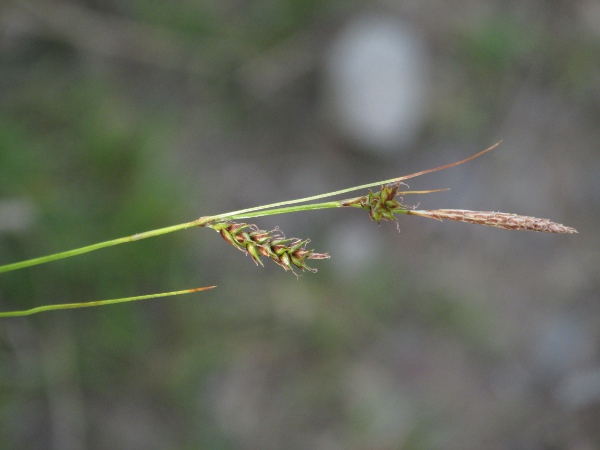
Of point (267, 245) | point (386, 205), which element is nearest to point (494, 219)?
point (386, 205)

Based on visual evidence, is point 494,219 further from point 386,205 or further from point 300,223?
point 300,223

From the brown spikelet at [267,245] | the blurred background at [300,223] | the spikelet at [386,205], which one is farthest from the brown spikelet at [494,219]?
the blurred background at [300,223]

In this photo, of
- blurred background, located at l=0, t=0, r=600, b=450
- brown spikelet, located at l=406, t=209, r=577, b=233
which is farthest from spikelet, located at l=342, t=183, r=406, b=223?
blurred background, located at l=0, t=0, r=600, b=450

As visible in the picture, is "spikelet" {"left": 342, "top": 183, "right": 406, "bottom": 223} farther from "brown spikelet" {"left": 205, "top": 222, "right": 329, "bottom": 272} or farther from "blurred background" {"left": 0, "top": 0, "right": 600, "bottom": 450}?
"blurred background" {"left": 0, "top": 0, "right": 600, "bottom": 450}

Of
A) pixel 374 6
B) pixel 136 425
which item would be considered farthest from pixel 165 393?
pixel 374 6

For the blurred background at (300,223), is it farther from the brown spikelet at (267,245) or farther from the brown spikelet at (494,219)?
the brown spikelet at (494,219)

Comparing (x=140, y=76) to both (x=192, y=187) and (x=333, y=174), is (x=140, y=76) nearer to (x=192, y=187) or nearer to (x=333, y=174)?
(x=192, y=187)
